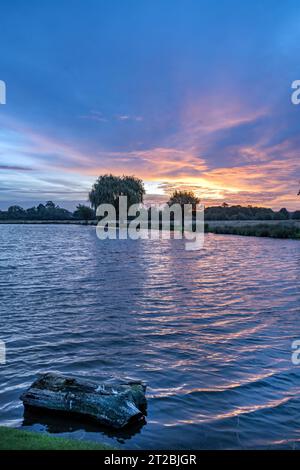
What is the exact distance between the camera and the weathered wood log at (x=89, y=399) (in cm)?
622

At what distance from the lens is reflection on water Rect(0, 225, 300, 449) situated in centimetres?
628

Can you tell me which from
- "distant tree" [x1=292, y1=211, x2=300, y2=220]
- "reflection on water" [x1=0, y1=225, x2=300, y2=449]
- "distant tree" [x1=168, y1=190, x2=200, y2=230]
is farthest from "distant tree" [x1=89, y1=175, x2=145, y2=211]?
"reflection on water" [x1=0, y1=225, x2=300, y2=449]

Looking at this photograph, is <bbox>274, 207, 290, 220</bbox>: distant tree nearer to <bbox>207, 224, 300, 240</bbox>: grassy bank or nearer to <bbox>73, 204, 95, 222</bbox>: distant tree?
<bbox>207, 224, 300, 240</bbox>: grassy bank

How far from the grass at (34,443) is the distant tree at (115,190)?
359 feet

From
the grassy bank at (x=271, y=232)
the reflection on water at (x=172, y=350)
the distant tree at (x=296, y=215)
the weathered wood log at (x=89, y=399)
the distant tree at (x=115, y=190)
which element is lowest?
the reflection on water at (x=172, y=350)

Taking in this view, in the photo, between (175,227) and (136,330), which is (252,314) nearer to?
(136,330)

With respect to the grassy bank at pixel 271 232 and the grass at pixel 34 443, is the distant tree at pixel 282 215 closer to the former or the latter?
the grassy bank at pixel 271 232

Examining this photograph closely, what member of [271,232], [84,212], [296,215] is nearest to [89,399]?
[271,232]

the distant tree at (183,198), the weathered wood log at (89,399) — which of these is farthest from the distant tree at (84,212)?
the weathered wood log at (89,399)

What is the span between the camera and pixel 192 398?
24.3 feet
